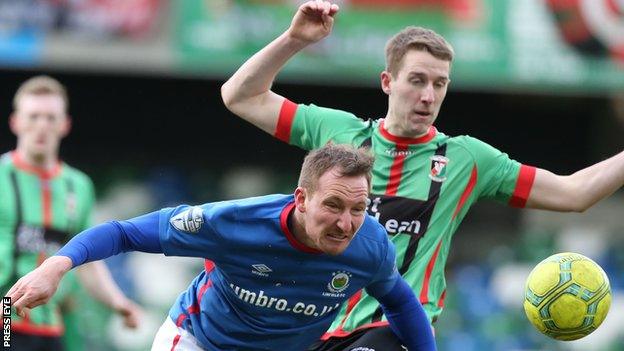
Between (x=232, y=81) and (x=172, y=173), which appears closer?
(x=232, y=81)

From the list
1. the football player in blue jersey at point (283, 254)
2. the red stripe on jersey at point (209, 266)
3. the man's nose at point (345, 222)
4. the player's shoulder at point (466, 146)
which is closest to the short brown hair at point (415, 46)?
the player's shoulder at point (466, 146)

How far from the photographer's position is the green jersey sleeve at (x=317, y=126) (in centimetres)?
623

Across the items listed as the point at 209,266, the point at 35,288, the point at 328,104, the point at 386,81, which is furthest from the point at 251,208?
the point at 328,104

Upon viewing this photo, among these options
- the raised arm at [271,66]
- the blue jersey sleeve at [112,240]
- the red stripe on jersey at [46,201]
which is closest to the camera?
the blue jersey sleeve at [112,240]

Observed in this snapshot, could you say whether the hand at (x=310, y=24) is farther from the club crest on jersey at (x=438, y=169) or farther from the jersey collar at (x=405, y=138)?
the club crest on jersey at (x=438, y=169)

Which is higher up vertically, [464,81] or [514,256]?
[464,81]

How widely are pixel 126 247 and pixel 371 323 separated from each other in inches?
52.4

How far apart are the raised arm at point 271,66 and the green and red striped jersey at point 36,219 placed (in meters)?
3.03

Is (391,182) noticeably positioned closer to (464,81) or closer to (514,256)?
(464,81)

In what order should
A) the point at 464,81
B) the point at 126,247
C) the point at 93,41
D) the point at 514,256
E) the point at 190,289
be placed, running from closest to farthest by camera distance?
the point at 126,247
the point at 190,289
the point at 93,41
the point at 464,81
the point at 514,256

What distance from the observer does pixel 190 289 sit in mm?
5977

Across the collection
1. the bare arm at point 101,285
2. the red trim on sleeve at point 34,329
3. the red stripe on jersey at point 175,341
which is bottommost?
the red trim on sleeve at point 34,329

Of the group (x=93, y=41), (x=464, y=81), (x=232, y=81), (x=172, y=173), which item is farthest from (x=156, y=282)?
(x=232, y=81)

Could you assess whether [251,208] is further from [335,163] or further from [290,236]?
[335,163]
